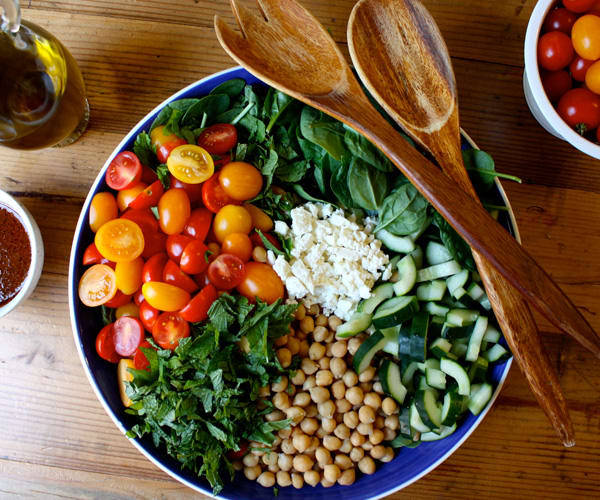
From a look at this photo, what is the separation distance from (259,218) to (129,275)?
1.38ft

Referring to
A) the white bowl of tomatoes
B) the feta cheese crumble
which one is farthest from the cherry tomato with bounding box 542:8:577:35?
the feta cheese crumble

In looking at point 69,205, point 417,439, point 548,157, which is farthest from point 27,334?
point 548,157

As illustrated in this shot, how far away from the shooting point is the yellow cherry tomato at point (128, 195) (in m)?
1.49

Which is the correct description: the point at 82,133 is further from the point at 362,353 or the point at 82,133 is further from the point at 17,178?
the point at 362,353

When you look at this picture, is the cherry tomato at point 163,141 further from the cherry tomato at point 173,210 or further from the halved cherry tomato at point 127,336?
the halved cherry tomato at point 127,336

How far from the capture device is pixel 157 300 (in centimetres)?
140

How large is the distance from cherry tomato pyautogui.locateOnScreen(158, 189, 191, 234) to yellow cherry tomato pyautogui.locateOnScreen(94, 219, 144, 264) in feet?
0.26

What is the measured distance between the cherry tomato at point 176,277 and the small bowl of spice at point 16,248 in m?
0.43

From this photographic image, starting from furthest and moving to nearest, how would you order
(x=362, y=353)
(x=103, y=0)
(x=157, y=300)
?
(x=103, y=0) → (x=362, y=353) → (x=157, y=300)

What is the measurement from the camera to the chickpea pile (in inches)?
61.0

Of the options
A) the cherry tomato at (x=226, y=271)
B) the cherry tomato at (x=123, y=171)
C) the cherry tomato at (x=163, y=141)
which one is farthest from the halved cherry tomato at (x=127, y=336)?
the cherry tomato at (x=163, y=141)

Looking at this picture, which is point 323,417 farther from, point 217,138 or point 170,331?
point 217,138

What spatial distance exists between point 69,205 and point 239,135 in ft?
2.05

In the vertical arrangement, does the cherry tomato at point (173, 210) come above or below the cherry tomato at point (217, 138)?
below
